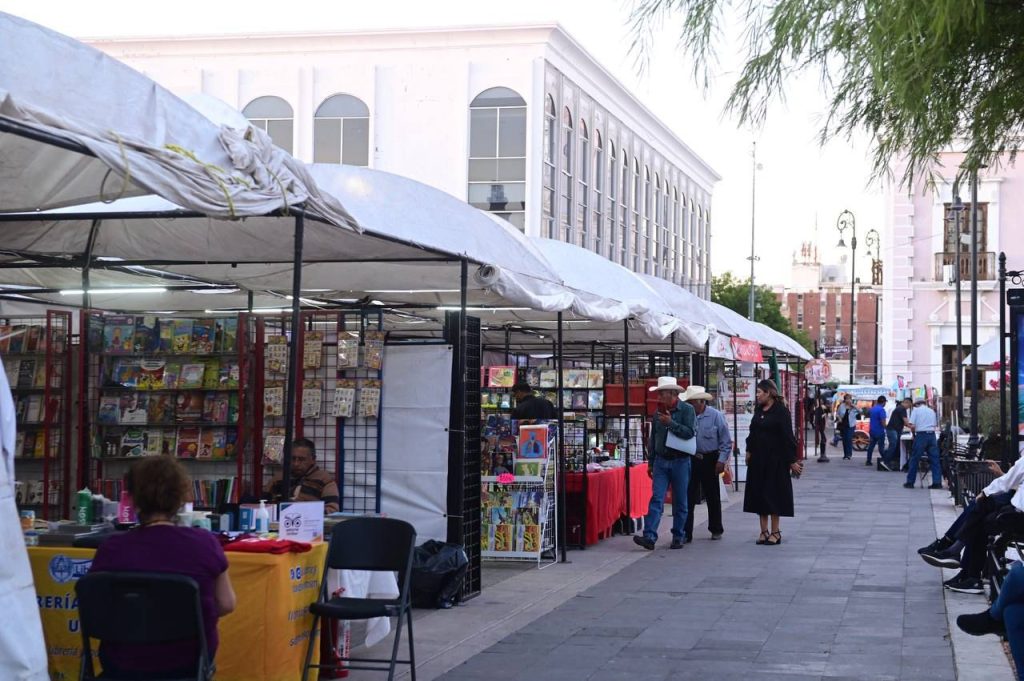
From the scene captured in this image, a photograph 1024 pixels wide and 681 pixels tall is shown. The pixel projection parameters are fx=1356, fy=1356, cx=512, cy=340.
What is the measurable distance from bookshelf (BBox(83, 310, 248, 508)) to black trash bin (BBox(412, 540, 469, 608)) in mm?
1606

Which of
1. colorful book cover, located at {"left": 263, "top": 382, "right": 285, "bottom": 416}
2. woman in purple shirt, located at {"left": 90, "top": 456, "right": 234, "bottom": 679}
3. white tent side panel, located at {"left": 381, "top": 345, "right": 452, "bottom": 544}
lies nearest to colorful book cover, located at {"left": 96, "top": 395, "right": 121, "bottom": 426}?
colorful book cover, located at {"left": 263, "top": 382, "right": 285, "bottom": 416}

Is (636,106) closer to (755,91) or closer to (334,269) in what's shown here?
(334,269)

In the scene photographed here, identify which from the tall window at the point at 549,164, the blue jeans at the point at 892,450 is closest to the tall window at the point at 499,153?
the tall window at the point at 549,164

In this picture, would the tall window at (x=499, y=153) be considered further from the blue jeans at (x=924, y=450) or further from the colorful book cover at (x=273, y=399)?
the colorful book cover at (x=273, y=399)

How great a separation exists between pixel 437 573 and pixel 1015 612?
4792mm

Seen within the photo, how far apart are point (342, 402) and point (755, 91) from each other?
4795 millimetres

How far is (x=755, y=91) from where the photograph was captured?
7039mm

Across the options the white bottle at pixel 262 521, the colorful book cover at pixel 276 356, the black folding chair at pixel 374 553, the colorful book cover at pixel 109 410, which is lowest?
the black folding chair at pixel 374 553

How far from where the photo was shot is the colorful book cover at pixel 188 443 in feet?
32.8

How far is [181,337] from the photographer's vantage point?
10031 millimetres

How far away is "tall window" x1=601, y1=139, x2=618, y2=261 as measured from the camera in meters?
56.4

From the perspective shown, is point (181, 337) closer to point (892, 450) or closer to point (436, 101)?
point (892, 450)

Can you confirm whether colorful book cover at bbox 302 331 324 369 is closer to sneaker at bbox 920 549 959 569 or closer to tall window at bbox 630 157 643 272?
sneaker at bbox 920 549 959 569

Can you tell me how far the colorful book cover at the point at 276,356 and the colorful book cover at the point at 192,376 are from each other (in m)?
0.47
